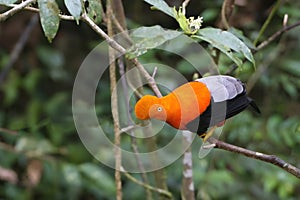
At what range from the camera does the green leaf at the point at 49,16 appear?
2.54ft

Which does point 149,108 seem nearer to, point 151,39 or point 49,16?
point 151,39

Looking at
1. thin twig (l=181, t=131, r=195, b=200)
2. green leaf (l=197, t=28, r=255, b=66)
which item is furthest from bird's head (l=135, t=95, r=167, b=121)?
thin twig (l=181, t=131, r=195, b=200)

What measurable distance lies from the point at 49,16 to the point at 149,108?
0.69 feet

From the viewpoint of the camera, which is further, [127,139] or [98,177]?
[98,177]

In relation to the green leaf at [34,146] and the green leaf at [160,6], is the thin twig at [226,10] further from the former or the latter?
the green leaf at [34,146]

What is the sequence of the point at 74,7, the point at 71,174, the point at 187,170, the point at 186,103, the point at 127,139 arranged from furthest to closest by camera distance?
the point at 71,174 → the point at 127,139 → the point at 187,170 → the point at 186,103 → the point at 74,7

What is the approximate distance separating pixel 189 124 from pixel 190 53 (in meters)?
1.24

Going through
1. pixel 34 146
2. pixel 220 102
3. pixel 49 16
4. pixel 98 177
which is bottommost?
pixel 98 177

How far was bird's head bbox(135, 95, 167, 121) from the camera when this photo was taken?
33.8 inches

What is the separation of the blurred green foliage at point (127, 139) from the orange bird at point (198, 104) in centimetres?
72

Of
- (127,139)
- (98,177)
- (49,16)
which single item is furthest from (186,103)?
(98,177)

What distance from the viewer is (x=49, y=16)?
0.78 m

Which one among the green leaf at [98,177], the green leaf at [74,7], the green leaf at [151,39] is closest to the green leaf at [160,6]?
the green leaf at [151,39]

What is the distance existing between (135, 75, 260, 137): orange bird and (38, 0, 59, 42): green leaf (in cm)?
18
